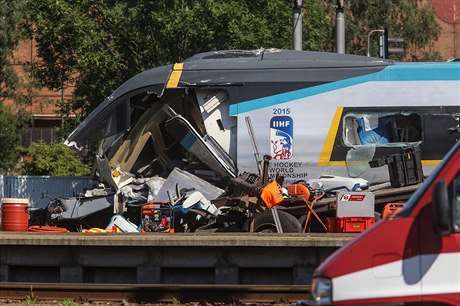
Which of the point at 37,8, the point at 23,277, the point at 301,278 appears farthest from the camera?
the point at 37,8

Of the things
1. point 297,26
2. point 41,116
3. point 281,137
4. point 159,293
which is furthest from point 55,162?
point 41,116

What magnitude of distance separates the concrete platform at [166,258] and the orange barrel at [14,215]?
96.5 inches

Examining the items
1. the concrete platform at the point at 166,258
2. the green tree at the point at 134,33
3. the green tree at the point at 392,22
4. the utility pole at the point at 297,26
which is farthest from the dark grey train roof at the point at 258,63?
the green tree at the point at 392,22

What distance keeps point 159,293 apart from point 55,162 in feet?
76.6

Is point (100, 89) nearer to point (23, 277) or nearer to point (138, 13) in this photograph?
point (138, 13)

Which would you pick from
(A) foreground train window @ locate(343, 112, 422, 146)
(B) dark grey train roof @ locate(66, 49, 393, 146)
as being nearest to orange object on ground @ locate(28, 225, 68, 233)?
(B) dark grey train roof @ locate(66, 49, 393, 146)

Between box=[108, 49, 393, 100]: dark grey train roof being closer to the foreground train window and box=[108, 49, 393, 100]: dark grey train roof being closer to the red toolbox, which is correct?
the foreground train window

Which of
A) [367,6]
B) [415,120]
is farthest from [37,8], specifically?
[367,6]

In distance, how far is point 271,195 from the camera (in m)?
15.4

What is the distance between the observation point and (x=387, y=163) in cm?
1617

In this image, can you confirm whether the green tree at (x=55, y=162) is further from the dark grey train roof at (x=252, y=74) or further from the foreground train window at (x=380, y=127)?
the foreground train window at (x=380, y=127)

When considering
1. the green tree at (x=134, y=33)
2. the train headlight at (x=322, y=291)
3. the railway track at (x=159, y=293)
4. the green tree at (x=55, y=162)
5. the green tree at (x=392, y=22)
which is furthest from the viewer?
the green tree at (x=392, y=22)

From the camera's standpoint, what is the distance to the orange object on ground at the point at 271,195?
15414 millimetres

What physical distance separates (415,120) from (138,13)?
44.0 feet
